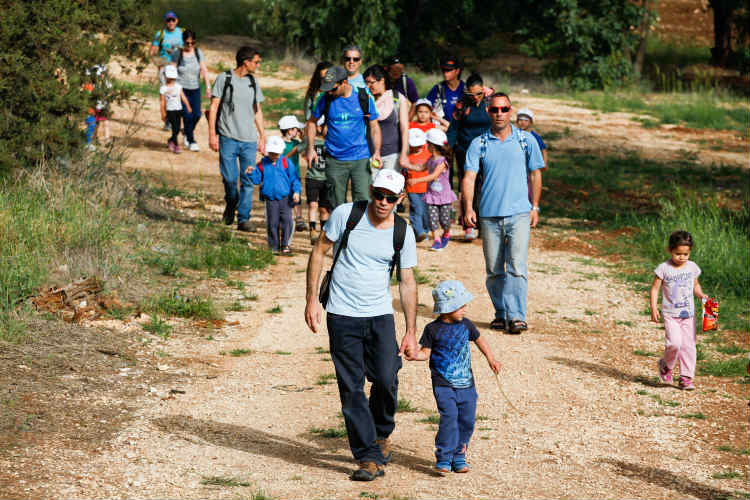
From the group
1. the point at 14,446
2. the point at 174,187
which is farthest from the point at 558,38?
the point at 14,446

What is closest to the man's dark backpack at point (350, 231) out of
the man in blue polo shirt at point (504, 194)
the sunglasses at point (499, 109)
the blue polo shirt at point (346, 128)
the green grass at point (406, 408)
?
the green grass at point (406, 408)

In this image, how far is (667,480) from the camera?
6.88 m

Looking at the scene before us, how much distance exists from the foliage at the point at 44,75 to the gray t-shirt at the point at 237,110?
1.46 meters

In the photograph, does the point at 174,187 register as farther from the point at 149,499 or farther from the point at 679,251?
the point at 149,499

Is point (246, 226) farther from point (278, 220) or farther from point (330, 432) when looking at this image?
point (330, 432)

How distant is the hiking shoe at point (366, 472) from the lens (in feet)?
20.4

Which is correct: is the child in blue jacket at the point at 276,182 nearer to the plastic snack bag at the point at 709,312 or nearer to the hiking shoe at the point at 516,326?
the hiking shoe at the point at 516,326

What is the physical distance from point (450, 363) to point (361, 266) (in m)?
0.84

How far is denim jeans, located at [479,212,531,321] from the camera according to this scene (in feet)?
31.3

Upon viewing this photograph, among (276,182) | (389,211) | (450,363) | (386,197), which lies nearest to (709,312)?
(450,363)

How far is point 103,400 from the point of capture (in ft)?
25.0

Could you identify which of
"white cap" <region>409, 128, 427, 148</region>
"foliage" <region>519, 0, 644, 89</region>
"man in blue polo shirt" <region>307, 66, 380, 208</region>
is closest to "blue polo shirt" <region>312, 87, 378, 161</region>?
"man in blue polo shirt" <region>307, 66, 380, 208</region>

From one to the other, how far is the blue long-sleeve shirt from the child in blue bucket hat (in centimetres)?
596

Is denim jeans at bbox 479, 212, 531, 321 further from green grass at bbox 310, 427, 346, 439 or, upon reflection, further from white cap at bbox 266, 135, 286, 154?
white cap at bbox 266, 135, 286, 154
